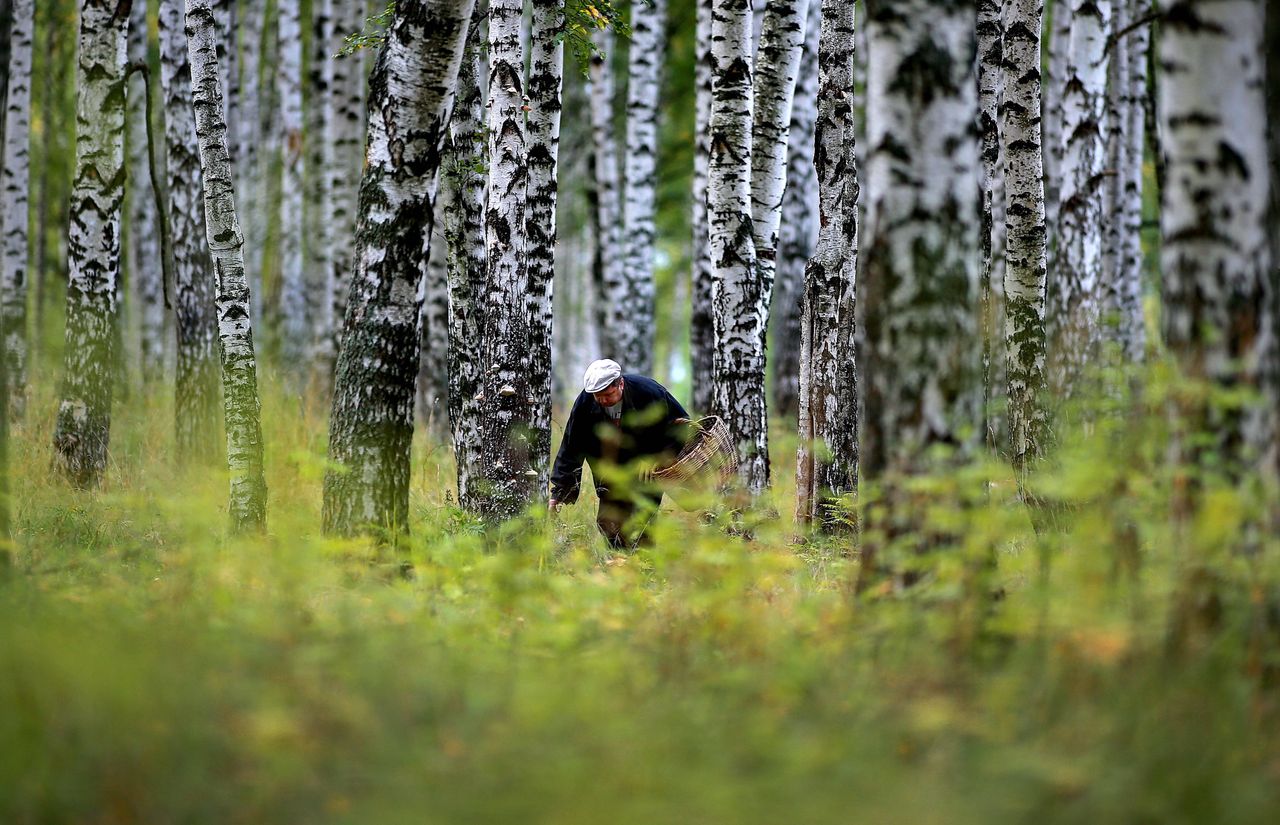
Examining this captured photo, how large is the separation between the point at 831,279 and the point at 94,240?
20.7 ft

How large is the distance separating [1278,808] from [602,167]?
1420 centimetres

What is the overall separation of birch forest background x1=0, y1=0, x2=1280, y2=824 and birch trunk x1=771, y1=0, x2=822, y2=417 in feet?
18.4

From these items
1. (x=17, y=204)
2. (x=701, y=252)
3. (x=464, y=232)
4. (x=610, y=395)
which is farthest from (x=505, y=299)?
(x=17, y=204)

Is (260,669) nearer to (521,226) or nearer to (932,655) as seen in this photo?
(932,655)

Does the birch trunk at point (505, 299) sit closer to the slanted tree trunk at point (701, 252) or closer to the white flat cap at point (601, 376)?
the white flat cap at point (601, 376)

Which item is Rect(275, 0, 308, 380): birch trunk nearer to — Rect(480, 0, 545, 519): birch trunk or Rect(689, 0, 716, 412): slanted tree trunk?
Rect(689, 0, 716, 412): slanted tree trunk

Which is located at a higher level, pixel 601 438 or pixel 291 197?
pixel 291 197

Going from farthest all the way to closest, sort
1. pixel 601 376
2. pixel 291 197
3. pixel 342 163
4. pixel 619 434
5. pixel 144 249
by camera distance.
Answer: pixel 144 249 → pixel 291 197 → pixel 342 163 → pixel 619 434 → pixel 601 376

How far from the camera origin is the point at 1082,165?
31.2ft

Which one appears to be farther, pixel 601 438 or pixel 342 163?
pixel 342 163

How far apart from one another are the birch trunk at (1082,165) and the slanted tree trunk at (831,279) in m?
2.03

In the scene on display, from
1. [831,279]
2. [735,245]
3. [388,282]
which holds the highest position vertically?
[735,245]

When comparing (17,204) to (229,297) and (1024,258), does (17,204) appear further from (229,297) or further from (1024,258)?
(1024,258)

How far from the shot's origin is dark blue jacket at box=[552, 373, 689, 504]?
8.12 metres
